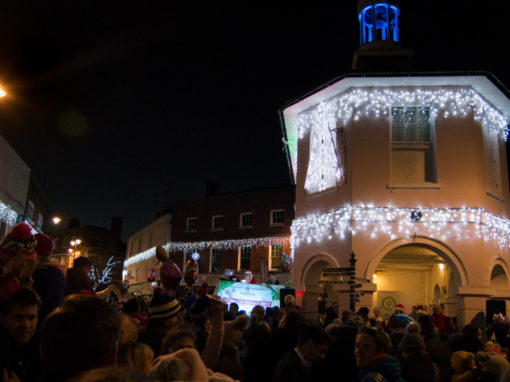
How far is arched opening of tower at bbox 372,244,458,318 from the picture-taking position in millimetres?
20445

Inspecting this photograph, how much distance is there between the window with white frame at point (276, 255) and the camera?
113 feet

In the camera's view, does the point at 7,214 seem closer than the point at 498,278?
No

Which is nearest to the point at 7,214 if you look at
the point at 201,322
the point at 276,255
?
the point at 276,255

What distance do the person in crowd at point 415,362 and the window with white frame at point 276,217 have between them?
29.0 metres

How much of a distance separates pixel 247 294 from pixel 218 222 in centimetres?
2520

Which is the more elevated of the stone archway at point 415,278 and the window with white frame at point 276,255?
the window with white frame at point 276,255

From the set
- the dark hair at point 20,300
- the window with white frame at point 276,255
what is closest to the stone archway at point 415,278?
the window with white frame at point 276,255

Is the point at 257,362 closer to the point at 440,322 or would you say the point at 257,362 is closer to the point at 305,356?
the point at 305,356

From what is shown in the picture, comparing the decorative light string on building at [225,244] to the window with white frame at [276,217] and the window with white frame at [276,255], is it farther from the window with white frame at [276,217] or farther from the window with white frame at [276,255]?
the window with white frame at [276,217]

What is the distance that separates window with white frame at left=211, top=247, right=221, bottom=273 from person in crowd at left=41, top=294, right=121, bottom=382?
35834 mm

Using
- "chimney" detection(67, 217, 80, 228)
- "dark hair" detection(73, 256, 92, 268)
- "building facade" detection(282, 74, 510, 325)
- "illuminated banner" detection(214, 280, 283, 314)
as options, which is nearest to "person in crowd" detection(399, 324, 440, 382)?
"dark hair" detection(73, 256, 92, 268)

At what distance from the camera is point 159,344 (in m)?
4.91

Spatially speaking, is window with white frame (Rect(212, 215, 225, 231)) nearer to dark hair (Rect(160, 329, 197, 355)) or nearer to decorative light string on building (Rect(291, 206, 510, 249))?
decorative light string on building (Rect(291, 206, 510, 249))

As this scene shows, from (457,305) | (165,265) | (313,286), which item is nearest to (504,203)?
(457,305)
